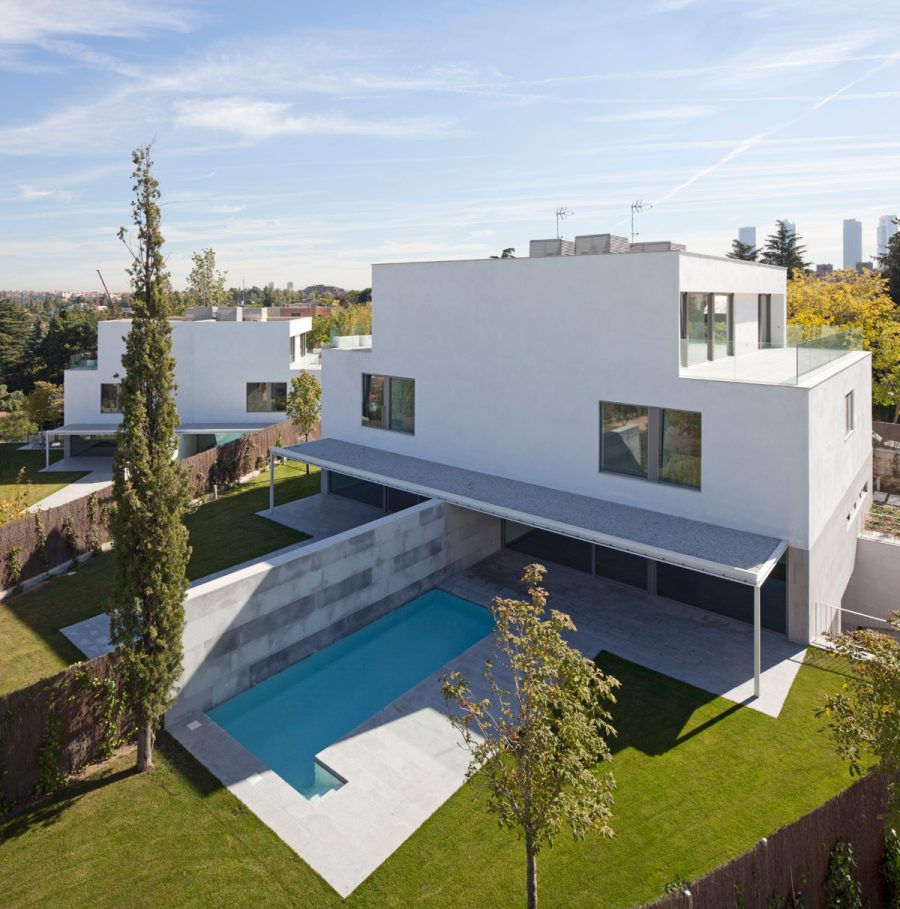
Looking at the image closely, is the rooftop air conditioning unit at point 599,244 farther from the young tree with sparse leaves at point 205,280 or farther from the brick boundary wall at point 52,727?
the young tree with sparse leaves at point 205,280

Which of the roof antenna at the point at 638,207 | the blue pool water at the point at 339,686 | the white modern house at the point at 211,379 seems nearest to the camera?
the blue pool water at the point at 339,686

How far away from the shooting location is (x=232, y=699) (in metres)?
12.9

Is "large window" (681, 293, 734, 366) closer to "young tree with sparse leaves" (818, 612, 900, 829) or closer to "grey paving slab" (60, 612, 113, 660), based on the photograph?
"young tree with sparse leaves" (818, 612, 900, 829)

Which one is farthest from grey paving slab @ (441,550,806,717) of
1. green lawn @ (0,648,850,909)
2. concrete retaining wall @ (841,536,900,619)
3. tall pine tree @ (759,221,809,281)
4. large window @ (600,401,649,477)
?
tall pine tree @ (759,221,809,281)

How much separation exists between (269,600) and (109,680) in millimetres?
3253

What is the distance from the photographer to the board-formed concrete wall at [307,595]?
12.3 metres

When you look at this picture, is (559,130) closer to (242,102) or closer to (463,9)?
(463,9)

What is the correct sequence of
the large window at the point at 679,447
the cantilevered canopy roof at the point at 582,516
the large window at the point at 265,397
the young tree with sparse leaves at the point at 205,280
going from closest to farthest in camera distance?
the cantilevered canopy roof at the point at 582,516
the large window at the point at 679,447
the large window at the point at 265,397
the young tree with sparse leaves at the point at 205,280

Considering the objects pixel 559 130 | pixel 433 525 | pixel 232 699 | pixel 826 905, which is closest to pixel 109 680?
pixel 232 699

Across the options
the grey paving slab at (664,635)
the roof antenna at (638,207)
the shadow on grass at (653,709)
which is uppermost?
the roof antenna at (638,207)

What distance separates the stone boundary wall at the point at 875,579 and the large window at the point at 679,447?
7.94 m

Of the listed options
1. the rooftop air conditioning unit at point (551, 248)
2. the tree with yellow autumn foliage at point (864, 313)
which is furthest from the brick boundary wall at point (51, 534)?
the tree with yellow autumn foliage at point (864, 313)

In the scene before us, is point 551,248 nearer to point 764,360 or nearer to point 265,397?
point 764,360

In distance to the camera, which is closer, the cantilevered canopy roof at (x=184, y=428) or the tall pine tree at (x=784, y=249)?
the cantilevered canopy roof at (x=184, y=428)
